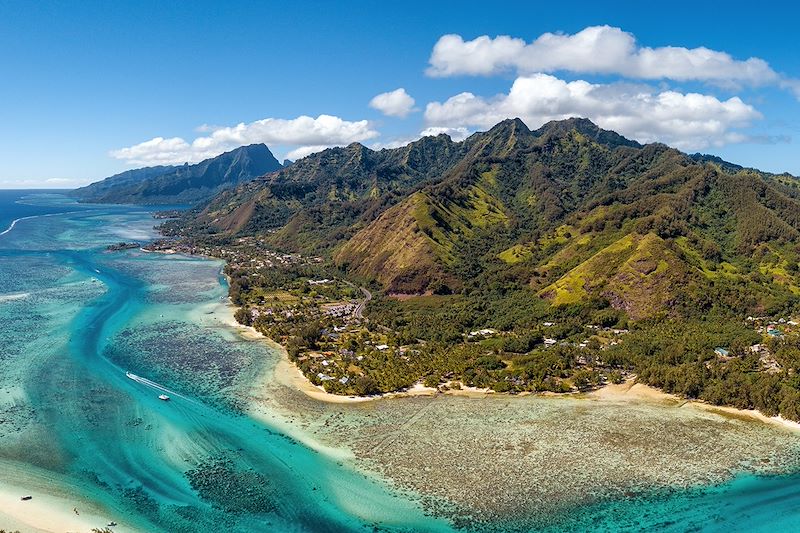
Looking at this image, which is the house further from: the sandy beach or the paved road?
the sandy beach

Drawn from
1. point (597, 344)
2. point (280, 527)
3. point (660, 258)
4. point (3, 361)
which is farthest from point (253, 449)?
point (660, 258)

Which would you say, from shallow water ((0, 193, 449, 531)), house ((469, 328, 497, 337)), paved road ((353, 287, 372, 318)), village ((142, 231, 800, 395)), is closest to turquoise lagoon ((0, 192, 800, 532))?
shallow water ((0, 193, 449, 531))

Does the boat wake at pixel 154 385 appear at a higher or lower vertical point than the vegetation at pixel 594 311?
lower

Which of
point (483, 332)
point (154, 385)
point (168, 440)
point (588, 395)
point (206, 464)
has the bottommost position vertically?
point (206, 464)

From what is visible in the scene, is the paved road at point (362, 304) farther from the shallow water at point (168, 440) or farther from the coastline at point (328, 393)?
the coastline at point (328, 393)

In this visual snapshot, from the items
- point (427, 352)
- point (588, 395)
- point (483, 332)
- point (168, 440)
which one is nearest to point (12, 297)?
point (168, 440)

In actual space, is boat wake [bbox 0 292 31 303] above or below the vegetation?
below

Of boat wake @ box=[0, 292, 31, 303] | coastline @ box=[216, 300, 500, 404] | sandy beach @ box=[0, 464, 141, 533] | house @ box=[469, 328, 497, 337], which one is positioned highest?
house @ box=[469, 328, 497, 337]

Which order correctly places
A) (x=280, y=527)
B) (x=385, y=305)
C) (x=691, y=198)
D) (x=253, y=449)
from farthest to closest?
(x=691, y=198) < (x=385, y=305) < (x=253, y=449) < (x=280, y=527)

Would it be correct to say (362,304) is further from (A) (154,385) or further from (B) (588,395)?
(B) (588,395)

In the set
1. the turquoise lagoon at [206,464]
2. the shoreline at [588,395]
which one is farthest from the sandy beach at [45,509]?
the shoreline at [588,395]

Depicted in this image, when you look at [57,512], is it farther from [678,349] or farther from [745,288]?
[745,288]
